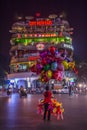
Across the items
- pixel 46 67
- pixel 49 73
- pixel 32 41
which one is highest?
pixel 32 41

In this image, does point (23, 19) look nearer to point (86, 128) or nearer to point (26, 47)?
point (26, 47)

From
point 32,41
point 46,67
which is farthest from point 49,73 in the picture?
point 32,41

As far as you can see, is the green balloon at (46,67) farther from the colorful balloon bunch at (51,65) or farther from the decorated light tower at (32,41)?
the decorated light tower at (32,41)

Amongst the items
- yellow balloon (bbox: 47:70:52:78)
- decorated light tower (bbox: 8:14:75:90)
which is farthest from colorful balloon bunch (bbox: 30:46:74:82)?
decorated light tower (bbox: 8:14:75:90)

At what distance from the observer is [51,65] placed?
1806 cm

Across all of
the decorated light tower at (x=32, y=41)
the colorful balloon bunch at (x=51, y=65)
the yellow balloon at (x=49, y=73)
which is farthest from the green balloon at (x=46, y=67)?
the decorated light tower at (x=32, y=41)

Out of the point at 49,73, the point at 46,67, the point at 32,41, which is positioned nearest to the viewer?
the point at 49,73

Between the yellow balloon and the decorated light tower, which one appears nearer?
the yellow balloon

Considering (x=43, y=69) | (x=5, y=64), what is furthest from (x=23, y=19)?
(x=43, y=69)

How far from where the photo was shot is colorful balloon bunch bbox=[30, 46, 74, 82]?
18.0 meters

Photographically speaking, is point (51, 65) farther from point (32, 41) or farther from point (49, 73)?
point (32, 41)

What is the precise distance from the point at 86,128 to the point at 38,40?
111211 millimetres

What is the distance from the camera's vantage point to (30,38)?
12538cm

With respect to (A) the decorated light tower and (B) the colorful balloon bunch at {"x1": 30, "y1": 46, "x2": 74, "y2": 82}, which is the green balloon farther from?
(A) the decorated light tower
